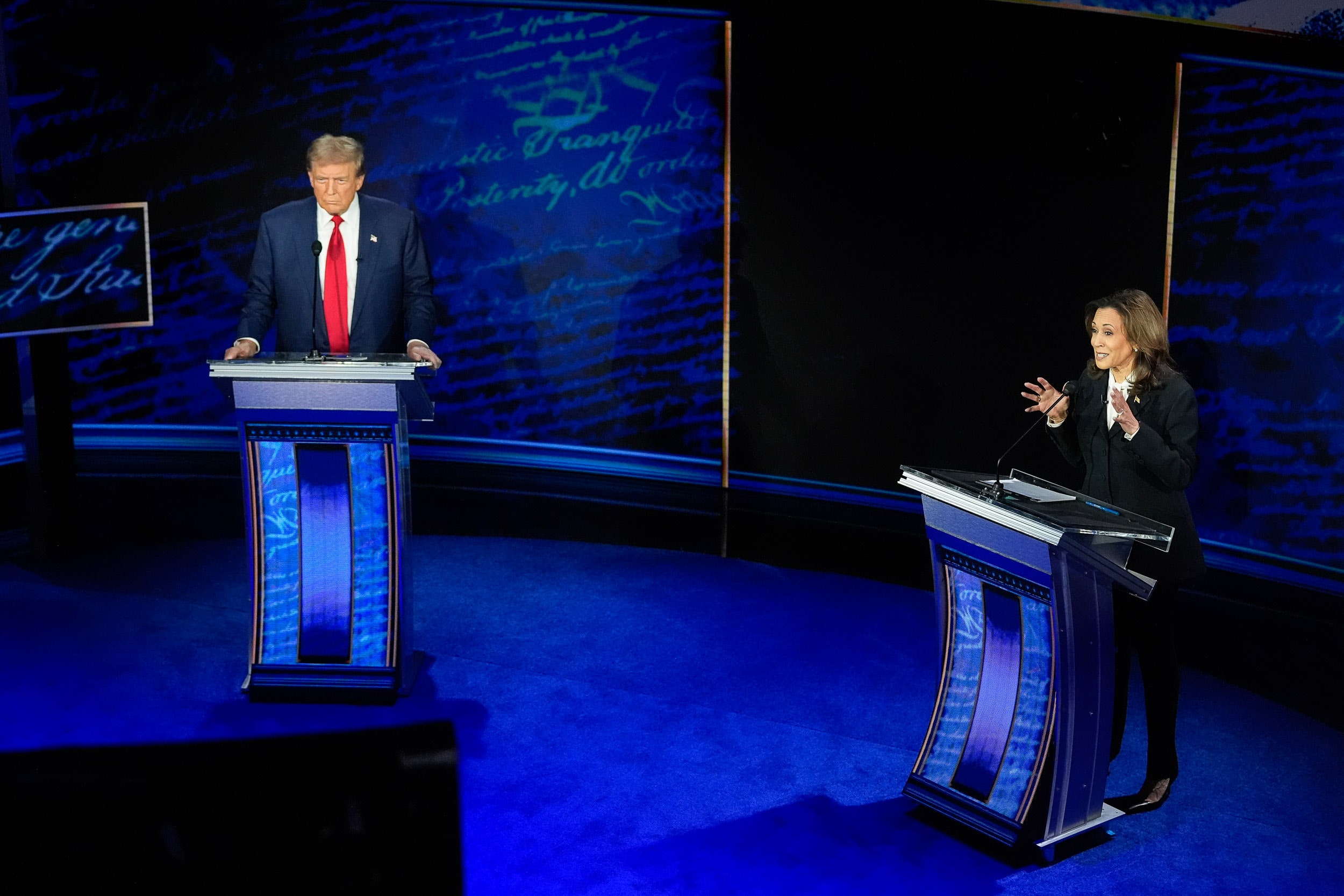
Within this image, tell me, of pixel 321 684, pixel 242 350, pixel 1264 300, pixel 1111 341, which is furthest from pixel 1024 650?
pixel 242 350

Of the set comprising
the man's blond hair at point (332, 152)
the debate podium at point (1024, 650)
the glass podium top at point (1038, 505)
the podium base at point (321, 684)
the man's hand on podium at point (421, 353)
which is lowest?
the podium base at point (321, 684)

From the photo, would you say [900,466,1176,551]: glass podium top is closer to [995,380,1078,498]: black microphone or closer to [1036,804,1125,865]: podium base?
[995,380,1078,498]: black microphone

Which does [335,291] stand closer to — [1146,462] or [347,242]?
[347,242]

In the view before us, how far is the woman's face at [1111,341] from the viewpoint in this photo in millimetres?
3035

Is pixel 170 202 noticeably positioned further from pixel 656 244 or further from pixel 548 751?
pixel 548 751

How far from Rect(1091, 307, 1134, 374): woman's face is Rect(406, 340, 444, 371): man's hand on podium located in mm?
1772

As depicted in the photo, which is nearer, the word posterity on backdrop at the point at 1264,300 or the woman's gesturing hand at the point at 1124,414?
the woman's gesturing hand at the point at 1124,414

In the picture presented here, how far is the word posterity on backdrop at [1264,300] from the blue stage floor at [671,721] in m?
0.64

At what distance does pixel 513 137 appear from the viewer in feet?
18.4

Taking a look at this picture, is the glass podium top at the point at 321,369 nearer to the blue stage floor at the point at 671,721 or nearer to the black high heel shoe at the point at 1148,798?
the blue stage floor at the point at 671,721

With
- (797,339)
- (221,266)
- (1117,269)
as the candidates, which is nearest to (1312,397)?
(1117,269)

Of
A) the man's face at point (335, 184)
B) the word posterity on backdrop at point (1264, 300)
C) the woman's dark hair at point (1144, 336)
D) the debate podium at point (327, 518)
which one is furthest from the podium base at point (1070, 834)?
the man's face at point (335, 184)

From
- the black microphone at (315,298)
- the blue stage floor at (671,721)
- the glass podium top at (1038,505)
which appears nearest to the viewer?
the glass podium top at (1038,505)

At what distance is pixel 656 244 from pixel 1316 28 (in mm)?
2717
